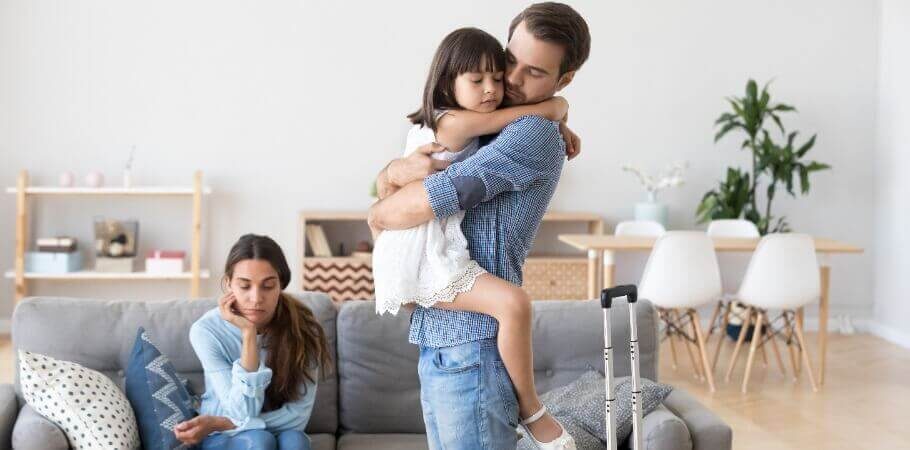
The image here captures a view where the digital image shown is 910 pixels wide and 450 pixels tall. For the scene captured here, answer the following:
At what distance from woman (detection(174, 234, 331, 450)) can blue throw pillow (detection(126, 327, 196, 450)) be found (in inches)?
1.8

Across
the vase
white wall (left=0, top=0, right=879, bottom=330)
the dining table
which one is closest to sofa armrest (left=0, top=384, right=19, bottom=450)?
the dining table

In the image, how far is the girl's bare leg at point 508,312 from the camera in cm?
177

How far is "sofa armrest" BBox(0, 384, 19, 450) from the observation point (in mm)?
2809

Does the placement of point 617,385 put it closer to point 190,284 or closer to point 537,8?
point 537,8

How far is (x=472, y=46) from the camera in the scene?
5.92ft

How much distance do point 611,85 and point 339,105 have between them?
179 cm

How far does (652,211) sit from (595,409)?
424 cm

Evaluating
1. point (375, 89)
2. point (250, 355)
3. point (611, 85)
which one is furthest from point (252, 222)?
point (250, 355)

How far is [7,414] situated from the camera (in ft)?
9.38

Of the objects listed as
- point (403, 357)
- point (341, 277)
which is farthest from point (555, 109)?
point (341, 277)

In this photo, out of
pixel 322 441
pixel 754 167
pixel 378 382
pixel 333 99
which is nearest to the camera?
pixel 322 441

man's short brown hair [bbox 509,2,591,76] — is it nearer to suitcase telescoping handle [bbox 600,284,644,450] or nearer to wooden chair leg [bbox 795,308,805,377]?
suitcase telescoping handle [bbox 600,284,644,450]

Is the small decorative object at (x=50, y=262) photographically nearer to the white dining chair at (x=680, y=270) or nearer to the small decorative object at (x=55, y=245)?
the small decorative object at (x=55, y=245)

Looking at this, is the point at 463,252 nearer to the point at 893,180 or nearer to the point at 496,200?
the point at 496,200
